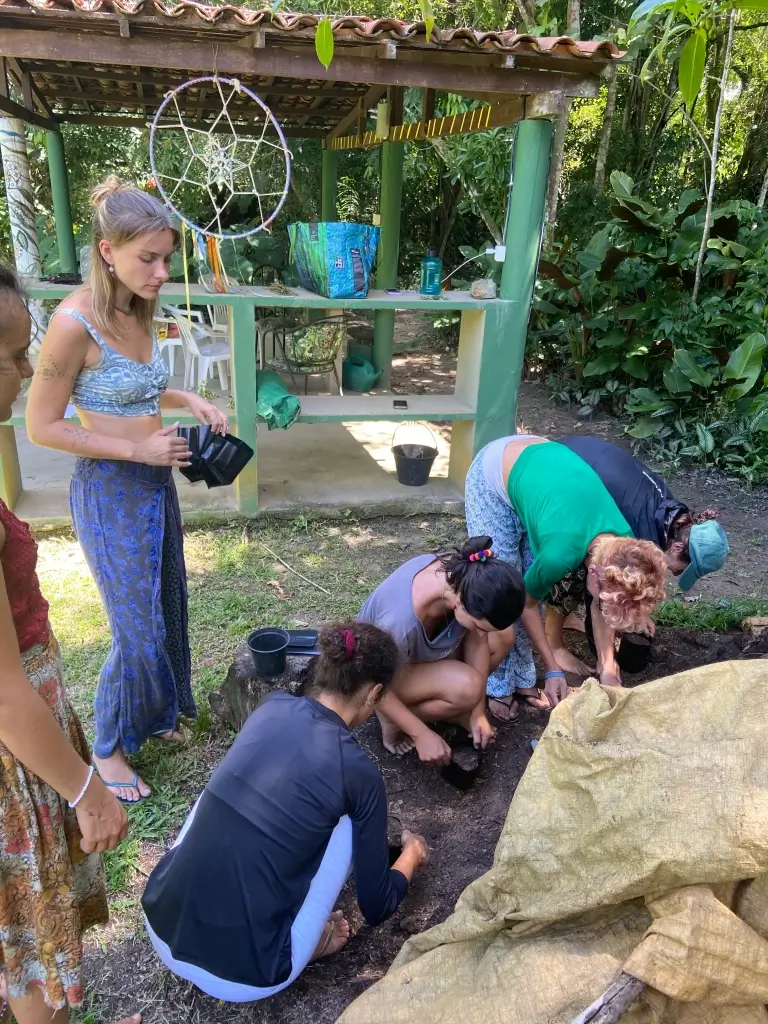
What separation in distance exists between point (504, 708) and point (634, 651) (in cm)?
69

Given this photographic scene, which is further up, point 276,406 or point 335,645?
point 335,645

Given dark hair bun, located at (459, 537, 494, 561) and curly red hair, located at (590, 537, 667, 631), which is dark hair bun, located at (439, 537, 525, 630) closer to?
dark hair bun, located at (459, 537, 494, 561)

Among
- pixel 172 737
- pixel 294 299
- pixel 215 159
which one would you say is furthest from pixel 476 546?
pixel 215 159

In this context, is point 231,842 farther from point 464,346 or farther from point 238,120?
point 238,120

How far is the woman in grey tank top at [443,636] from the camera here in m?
2.20

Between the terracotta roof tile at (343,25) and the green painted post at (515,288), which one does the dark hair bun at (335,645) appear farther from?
the green painted post at (515,288)

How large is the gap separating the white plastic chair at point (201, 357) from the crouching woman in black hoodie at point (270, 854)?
4.65m

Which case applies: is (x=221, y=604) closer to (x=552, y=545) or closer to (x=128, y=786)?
(x=128, y=786)

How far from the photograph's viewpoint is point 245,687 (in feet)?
8.65

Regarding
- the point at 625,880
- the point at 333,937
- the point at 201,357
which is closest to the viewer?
the point at 625,880

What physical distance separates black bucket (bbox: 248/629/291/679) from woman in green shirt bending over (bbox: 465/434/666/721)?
0.89m

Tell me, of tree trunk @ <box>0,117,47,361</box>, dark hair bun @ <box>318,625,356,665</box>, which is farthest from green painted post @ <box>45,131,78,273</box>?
dark hair bun @ <box>318,625,356,665</box>

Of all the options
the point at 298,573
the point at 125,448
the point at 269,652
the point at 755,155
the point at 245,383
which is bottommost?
the point at 298,573

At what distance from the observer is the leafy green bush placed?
5.91 metres
